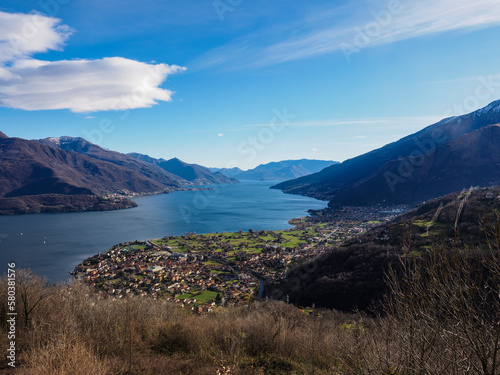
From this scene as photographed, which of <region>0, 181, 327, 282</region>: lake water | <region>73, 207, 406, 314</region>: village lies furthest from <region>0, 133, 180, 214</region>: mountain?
<region>73, 207, 406, 314</region>: village

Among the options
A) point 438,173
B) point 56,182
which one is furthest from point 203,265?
point 56,182

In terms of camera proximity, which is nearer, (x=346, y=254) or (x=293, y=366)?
(x=293, y=366)

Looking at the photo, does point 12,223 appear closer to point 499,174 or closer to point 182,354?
point 182,354

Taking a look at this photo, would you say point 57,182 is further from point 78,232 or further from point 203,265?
point 203,265

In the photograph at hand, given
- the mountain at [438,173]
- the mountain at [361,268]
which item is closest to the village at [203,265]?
the mountain at [361,268]

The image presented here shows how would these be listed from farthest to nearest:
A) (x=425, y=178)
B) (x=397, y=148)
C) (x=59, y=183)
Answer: (x=397, y=148) → (x=59, y=183) → (x=425, y=178)

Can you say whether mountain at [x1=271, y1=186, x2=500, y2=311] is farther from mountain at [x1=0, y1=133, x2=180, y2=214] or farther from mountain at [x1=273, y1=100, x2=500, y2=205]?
mountain at [x1=0, y1=133, x2=180, y2=214]

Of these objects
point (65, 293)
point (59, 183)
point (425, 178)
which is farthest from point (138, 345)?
point (59, 183)
